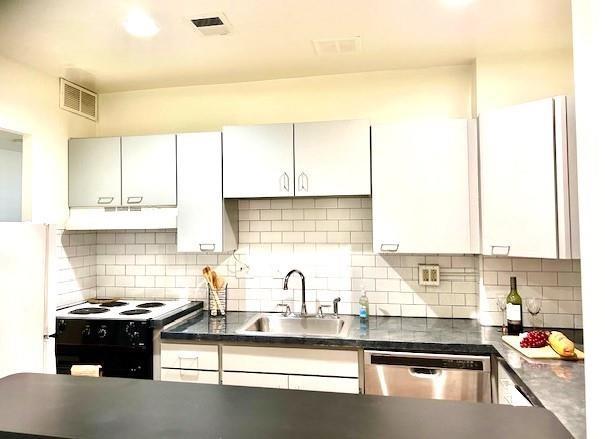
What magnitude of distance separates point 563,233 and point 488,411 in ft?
5.12

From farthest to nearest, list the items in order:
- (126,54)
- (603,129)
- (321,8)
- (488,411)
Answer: (126,54) → (321,8) → (488,411) → (603,129)

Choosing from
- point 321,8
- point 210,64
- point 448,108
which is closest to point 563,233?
point 448,108

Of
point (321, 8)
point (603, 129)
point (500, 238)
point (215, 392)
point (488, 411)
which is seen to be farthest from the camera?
point (500, 238)

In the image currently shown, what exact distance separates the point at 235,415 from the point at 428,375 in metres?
1.66

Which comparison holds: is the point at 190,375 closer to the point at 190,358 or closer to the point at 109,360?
the point at 190,358

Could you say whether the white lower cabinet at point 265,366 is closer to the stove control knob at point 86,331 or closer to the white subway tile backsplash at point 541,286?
the stove control knob at point 86,331

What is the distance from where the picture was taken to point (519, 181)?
2287 mm

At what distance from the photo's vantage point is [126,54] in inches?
103

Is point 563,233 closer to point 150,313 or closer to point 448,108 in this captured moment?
point 448,108

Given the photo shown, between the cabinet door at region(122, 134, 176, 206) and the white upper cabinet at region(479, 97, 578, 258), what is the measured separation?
2039mm

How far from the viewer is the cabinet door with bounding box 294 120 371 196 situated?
2662 millimetres

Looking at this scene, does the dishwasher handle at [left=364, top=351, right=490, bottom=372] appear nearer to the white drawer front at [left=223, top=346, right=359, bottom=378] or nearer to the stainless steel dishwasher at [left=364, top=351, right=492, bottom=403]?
the stainless steel dishwasher at [left=364, top=351, right=492, bottom=403]

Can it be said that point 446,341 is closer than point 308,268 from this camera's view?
Yes

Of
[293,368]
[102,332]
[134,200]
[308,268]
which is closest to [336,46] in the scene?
[308,268]
